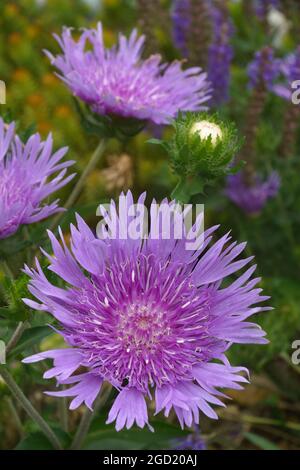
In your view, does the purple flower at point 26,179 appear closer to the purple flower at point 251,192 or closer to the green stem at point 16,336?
the green stem at point 16,336

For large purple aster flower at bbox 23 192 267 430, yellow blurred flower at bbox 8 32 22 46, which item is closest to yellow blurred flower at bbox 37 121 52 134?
yellow blurred flower at bbox 8 32 22 46

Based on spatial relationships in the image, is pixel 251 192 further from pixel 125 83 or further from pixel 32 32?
pixel 32 32

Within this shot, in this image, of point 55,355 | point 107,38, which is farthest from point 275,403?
point 107,38

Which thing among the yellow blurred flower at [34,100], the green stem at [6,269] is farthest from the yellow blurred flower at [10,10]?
the green stem at [6,269]

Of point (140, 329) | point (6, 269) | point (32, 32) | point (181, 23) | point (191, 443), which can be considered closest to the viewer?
point (140, 329)

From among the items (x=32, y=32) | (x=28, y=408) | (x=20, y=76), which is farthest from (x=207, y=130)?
(x=32, y=32)

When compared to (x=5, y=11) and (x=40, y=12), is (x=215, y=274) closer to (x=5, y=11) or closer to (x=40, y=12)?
(x=5, y=11)

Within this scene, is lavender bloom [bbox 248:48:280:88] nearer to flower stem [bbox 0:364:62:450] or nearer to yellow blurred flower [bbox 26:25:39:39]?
flower stem [bbox 0:364:62:450]
